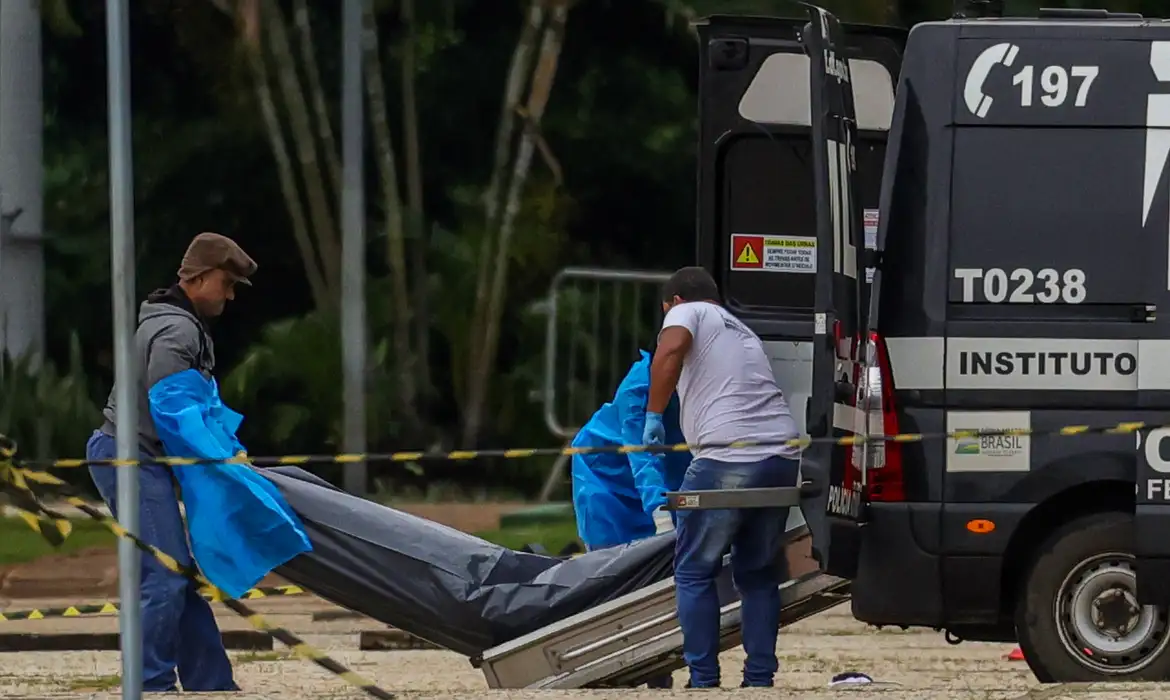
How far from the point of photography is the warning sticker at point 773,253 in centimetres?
977

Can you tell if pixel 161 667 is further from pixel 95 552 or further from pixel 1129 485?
pixel 95 552

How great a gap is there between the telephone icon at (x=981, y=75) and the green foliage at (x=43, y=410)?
8.89 meters

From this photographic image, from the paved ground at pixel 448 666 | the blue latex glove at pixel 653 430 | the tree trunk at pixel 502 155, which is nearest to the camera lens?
the blue latex glove at pixel 653 430

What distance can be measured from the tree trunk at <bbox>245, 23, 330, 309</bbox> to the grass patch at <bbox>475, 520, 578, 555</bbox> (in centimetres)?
378

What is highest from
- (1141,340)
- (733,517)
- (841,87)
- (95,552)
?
(841,87)

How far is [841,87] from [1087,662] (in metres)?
2.11

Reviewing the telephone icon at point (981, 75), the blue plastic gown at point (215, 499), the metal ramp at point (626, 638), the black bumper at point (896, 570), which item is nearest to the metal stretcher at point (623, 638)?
the metal ramp at point (626, 638)

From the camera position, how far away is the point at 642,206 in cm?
1848

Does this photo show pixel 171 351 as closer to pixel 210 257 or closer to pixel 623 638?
pixel 210 257

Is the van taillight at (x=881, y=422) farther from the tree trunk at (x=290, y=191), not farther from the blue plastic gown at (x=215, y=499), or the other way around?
the tree trunk at (x=290, y=191)

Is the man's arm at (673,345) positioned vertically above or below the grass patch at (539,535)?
above

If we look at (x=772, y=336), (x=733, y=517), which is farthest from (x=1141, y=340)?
(x=772, y=336)

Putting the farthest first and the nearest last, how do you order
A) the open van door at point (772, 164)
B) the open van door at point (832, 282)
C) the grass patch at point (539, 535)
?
the grass patch at point (539, 535) < the open van door at point (772, 164) < the open van door at point (832, 282)

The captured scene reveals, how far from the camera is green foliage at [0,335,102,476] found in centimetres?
1490
